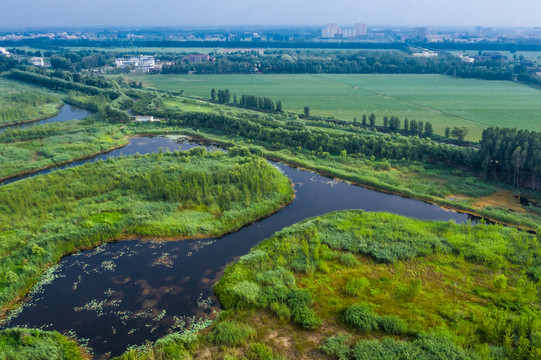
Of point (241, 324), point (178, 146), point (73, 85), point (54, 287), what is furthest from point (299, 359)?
point (73, 85)

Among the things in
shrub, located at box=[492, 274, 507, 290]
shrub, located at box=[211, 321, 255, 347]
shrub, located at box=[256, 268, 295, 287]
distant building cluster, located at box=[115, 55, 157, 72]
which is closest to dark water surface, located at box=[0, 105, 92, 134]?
distant building cluster, located at box=[115, 55, 157, 72]

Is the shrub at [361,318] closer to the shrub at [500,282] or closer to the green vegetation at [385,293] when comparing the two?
the green vegetation at [385,293]

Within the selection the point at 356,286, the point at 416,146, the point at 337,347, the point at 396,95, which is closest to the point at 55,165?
the point at 356,286

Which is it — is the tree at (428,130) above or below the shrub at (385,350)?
above

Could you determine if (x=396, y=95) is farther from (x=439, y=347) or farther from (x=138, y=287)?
(x=138, y=287)

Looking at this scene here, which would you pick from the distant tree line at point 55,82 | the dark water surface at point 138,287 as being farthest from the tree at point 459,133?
the distant tree line at point 55,82
